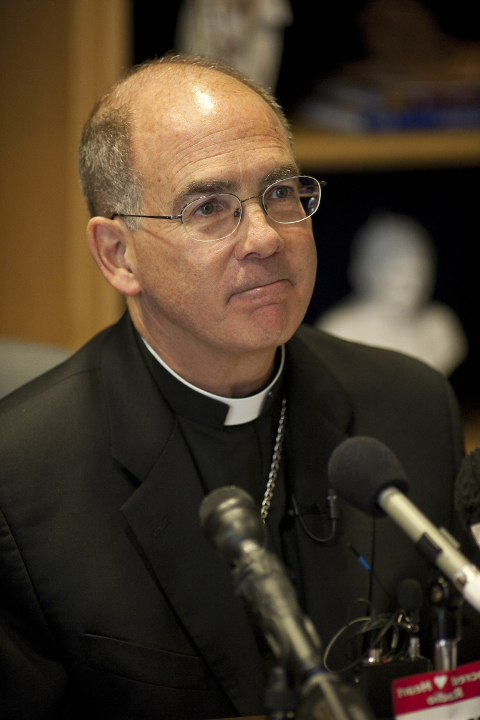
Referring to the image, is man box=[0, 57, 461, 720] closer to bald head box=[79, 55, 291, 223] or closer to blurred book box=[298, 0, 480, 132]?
bald head box=[79, 55, 291, 223]

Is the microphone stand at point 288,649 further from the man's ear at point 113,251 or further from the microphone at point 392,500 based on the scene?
the man's ear at point 113,251

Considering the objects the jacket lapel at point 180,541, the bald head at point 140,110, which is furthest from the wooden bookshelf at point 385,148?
the jacket lapel at point 180,541

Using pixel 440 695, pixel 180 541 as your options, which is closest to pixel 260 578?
pixel 440 695

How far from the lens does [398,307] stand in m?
2.53

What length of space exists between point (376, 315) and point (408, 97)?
69 cm

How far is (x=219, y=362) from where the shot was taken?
1.35 metres

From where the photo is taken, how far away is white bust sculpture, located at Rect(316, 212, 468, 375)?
8.27ft

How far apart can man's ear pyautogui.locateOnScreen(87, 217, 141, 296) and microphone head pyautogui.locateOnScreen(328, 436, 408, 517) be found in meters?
0.64

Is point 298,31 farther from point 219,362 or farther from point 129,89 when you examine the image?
point 219,362

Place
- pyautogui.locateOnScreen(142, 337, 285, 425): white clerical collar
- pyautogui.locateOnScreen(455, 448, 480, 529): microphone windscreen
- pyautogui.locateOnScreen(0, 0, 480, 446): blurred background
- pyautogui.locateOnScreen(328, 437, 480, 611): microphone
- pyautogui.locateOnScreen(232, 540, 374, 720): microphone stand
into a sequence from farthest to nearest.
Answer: pyautogui.locateOnScreen(0, 0, 480, 446): blurred background → pyautogui.locateOnScreen(142, 337, 285, 425): white clerical collar → pyautogui.locateOnScreen(455, 448, 480, 529): microphone windscreen → pyautogui.locateOnScreen(328, 437, 480, 611): microphone → pyautogui.locateOnScreen(232, 540, 374, 720): microphone stand

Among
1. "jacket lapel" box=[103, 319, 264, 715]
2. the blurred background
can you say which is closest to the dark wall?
the blurred background

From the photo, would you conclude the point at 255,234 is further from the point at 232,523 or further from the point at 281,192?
the point at 232,523

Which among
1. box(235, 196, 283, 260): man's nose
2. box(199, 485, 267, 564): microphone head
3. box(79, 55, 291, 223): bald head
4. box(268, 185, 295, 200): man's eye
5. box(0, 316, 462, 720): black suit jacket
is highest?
box(79, 55, 291, 223): bald head

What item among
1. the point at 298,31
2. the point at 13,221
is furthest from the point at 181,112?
the point at 298,31
